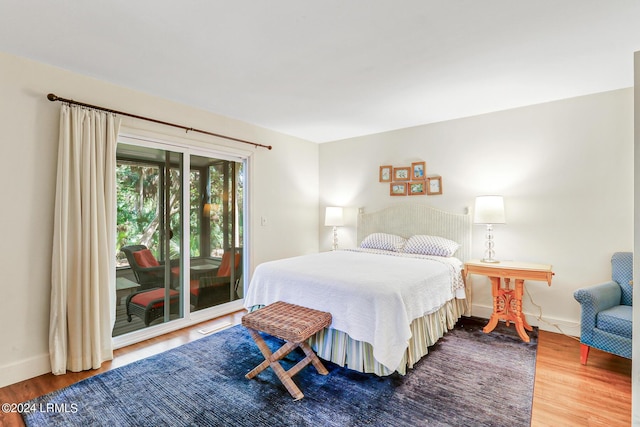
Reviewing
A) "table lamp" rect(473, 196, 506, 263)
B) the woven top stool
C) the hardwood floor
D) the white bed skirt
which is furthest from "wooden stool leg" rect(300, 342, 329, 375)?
"table lamp" rect(473, 196, 506, 263)

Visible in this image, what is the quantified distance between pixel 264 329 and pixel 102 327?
5.08 ft

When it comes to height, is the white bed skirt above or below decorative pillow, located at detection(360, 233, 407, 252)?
below

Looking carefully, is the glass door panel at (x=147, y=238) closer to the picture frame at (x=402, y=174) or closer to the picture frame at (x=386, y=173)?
the picture frame at (x=386, y=173)

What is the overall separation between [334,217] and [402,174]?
1195 mm

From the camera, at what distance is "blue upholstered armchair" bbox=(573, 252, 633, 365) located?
2336 mm

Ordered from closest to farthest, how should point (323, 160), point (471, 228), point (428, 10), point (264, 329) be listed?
point (428, 10), point (264, 329), point (471, 228), point (323, 160)

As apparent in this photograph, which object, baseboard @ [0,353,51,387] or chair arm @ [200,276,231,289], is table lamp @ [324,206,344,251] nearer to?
chair arm @ [200,276,231,289]

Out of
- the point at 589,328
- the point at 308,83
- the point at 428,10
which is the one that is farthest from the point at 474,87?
the point at 589,328

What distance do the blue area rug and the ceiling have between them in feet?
8.10

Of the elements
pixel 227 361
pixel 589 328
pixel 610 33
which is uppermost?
pixel 610 33

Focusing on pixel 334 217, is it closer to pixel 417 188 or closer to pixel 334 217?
pixel 334 217

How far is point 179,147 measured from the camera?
11.4ft

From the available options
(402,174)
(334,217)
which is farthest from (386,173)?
(334,217)

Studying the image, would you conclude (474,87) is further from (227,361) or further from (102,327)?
(102,327)
